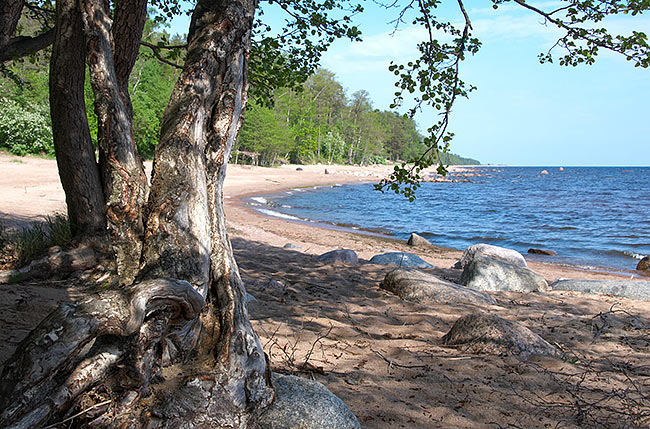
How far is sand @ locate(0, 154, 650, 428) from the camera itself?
139 inches

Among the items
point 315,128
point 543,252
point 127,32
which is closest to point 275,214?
point 543,252

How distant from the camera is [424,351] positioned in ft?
15.9

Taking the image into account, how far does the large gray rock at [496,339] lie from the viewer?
4824 mm

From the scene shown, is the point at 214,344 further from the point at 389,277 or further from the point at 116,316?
A: the point at 389,277

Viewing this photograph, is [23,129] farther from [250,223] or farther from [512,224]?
[512,224]

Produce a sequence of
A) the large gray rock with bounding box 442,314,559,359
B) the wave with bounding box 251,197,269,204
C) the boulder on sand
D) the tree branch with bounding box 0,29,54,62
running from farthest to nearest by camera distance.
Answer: the wave with bounding box 251,197,269,204, the boulder on sand, the tree branch with bounding box 0,29,54,62, the large gray rock with bounding box 442,314,559,359

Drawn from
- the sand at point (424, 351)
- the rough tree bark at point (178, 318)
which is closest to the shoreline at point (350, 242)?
the sand at point (424, 351)

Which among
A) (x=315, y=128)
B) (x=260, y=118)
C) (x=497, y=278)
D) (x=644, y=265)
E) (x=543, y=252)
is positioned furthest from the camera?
(x=315, y=128)

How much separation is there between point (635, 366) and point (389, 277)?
376 centimetres

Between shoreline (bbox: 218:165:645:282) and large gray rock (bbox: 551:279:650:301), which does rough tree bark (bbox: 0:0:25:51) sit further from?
large gray rock (bbox: 551:279:650:301)

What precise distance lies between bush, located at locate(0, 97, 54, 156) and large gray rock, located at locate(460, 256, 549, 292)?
30152 millimetres

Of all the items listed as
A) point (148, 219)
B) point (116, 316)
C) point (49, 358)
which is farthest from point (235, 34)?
point (49, 358)

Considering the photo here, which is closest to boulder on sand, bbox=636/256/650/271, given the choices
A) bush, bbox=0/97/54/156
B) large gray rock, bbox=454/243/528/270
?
large gray rock, bbox=454/243/528/270

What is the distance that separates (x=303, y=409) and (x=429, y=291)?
451cm
